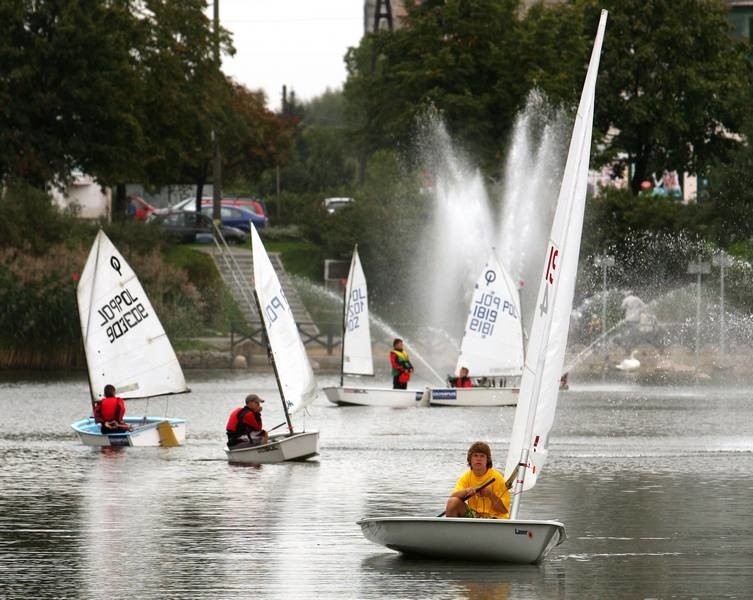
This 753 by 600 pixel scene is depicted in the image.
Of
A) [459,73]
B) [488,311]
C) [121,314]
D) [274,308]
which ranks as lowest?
[121,314]

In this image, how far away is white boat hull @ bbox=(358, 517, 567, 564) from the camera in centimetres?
2062

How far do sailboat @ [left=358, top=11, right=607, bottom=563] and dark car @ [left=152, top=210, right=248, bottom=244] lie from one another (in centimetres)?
7136

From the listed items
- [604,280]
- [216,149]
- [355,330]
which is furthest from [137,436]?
[216,149]

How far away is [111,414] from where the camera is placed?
128ft

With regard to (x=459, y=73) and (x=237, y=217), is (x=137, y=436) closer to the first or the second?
(x=459, y=73)

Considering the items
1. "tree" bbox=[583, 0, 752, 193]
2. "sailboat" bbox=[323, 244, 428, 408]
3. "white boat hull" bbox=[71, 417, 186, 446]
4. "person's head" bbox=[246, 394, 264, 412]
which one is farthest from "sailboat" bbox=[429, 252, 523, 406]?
"tree" bbox=[583, 0, 752, 193]

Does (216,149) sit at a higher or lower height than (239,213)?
higher

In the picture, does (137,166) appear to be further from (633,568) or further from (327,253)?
(633,568)

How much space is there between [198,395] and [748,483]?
29117mm

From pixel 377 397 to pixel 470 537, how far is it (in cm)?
3150

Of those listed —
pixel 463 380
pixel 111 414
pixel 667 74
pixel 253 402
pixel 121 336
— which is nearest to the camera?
pixel 253 402

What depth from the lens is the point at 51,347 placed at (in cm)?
7262

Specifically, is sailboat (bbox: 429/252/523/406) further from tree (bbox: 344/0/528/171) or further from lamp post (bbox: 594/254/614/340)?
tree (bbox: 344/0/528/171)

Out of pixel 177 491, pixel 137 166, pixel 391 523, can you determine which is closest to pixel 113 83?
pixel 137 166
